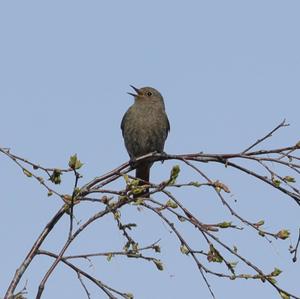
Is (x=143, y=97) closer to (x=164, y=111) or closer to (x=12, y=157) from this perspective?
(x=164, y=111)

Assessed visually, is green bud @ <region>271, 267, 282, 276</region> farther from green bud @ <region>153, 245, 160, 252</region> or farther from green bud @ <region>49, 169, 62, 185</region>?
green bud @ <region>49, 169, 62, 185</region>

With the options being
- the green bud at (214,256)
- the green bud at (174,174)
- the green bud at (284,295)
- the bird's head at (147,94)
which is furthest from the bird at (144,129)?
the green bud at (284,295)

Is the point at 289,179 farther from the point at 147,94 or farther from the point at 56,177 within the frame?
the point at 147,94

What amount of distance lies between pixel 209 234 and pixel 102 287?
730mm

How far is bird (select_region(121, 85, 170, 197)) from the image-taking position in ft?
34.0

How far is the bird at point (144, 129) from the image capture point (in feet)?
34.0

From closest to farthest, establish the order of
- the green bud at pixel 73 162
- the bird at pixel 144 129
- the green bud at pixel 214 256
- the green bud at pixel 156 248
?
the green bud at pixel 73 162
the green bud at pixel 214 256
the green bud at pixel 156 248
the bird at pixel 144 129

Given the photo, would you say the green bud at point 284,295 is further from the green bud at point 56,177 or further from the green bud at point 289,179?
the green bud at point 56,177

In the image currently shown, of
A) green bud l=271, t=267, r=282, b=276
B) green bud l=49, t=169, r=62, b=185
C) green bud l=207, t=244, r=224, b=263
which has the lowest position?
green bud l=271, t=267, r=282, b=276

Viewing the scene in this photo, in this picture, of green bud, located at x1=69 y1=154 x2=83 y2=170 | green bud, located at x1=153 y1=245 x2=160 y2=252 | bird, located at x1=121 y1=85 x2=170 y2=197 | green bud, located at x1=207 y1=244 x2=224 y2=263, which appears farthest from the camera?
bird, located at x1=121 y1=85 x2=170 y2=197

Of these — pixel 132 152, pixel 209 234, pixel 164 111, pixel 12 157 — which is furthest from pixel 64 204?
pixel 164 111

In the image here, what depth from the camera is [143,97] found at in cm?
1126

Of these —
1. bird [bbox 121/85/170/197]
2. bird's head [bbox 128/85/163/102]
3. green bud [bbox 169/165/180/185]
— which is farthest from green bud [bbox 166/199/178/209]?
bird's head [bbox 128/85/163/102]

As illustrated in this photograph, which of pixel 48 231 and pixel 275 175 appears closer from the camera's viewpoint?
pixel 48 231
